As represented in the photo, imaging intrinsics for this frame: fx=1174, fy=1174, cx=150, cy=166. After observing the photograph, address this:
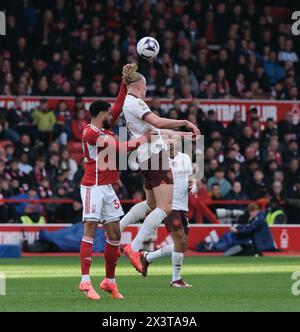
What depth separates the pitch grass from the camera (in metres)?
12.0

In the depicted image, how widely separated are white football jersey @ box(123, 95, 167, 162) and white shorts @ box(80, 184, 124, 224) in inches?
50.6

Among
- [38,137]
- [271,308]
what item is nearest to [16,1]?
[38,137]

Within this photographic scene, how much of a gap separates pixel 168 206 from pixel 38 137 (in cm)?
1272

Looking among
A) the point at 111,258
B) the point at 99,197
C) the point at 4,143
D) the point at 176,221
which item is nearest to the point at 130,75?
the point at 99,197

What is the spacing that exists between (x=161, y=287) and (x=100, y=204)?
2222 mm

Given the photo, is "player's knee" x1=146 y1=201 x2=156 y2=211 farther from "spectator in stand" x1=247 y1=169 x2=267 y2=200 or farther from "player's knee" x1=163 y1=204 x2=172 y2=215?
Answer: "spectator in stand" x1=247 y1=169 x2=267 y2=200

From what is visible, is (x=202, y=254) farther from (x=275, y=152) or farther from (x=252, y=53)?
(x=252, y=53)

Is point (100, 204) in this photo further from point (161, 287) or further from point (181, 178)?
point (181, 178)

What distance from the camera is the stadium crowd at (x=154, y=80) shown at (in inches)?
1022

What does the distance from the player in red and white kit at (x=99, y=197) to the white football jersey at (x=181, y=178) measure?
3.23m

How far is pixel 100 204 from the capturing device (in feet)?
42.7
